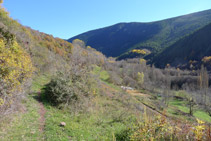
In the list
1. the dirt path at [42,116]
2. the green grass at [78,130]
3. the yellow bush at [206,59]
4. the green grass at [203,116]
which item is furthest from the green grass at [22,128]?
the yellow bush at [206,59]

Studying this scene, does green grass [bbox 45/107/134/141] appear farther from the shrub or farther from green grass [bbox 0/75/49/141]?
the shrub

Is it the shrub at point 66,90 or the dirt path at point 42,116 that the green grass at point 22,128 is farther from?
the shrub at point 66,90

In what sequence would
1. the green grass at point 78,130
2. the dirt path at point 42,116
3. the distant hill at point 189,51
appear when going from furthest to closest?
the distant hill at point 189,51, the dirt path at point 42,116, the green grass at point 78,130

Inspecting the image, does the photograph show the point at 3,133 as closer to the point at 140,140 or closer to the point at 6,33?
the point at 140,140

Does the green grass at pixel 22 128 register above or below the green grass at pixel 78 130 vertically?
above

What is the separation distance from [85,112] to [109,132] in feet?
9.22

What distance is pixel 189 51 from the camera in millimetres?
104000

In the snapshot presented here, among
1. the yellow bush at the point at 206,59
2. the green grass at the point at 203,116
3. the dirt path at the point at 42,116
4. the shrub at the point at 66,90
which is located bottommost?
the green grass at the point at 203,116

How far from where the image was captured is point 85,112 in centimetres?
884

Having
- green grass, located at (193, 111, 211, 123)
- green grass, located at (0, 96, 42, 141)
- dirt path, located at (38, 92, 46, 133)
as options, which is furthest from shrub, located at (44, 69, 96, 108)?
green grass, located at (193, 111, 211, 123)

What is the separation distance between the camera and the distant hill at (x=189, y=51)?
9675cm

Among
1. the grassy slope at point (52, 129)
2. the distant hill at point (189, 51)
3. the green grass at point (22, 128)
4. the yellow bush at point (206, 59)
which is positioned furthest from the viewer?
the distant hill at point (189, 51)

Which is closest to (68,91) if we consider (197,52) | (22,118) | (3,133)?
(22,118)

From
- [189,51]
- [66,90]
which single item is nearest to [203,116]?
[66,90]
